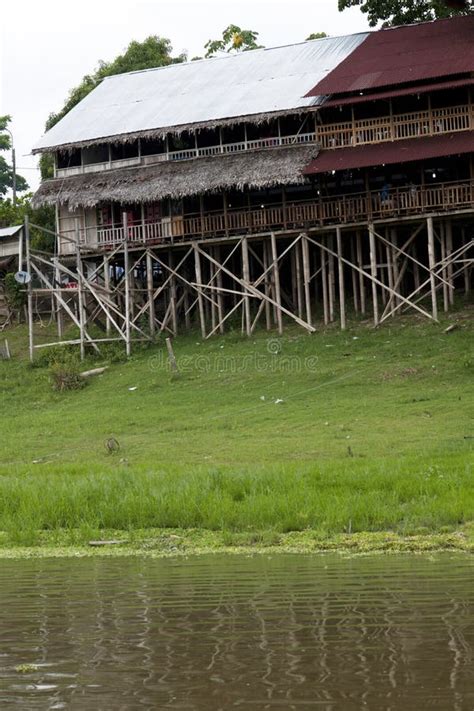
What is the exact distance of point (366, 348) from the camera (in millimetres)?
33812

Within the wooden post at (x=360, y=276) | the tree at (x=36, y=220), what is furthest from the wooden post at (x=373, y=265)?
the tree at (x=36, y=220)

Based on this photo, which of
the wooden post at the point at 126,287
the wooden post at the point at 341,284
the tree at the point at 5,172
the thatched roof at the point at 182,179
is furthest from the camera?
the tree at the point at 5,172

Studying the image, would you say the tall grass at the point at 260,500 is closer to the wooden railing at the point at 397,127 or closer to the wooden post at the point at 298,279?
the wooden railing at the point at 397,127

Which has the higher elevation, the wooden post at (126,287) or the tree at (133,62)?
the tree at (133,62)

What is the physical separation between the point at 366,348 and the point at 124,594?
72.1 feet

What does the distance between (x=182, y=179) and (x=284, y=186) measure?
2975 millimetres

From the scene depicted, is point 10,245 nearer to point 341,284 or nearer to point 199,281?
point 199,281

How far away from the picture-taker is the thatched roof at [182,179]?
1441 inches

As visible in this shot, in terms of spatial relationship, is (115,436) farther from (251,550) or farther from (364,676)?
(364,676)

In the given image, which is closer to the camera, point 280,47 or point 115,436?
point 115,436

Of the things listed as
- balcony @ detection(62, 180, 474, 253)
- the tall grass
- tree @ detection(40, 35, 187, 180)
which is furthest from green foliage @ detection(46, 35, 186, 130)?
the tall grass

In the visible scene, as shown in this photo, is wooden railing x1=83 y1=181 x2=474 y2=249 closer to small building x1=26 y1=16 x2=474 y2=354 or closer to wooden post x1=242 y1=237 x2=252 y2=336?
small building x1=26 y1=16 x2=474 y2=354

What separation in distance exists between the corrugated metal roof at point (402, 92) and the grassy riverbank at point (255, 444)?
237 inches

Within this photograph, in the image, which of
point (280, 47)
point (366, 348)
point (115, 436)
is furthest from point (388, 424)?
point (280, 47)
